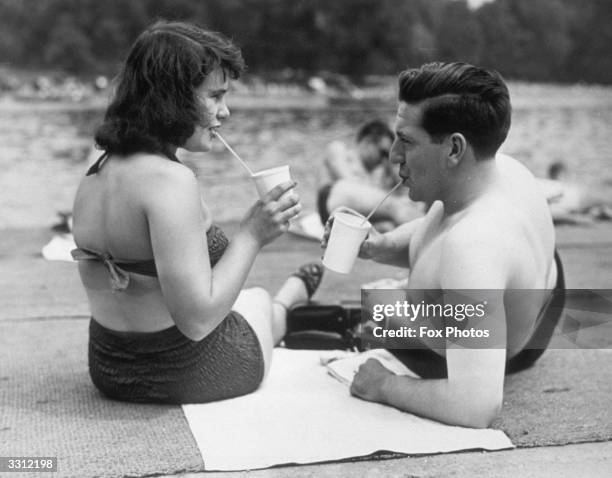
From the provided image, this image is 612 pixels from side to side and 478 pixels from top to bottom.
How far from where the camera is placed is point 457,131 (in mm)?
2441

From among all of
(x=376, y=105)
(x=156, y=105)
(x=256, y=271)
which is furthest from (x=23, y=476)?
(x=376, y=105)

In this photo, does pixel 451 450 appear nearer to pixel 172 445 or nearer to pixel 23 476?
pixel 172 445

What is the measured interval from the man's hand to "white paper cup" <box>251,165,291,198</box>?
68 centimetres

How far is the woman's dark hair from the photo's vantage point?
2.36 m

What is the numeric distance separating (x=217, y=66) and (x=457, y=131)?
73 centimetres

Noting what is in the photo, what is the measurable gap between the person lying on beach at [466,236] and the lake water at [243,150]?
5.08 ft

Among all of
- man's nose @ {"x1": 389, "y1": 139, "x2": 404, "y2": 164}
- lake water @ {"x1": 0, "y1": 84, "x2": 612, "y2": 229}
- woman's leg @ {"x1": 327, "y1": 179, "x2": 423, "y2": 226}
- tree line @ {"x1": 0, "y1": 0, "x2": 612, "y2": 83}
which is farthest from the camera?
tree line @ {"x1": 0, "y1": 0, "x2": 612, "y2": 83}

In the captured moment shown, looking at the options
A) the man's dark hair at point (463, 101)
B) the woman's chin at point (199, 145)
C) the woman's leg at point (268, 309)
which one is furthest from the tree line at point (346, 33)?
the man's dark hair at point (463, 101)

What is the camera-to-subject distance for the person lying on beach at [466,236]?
91.4 inches

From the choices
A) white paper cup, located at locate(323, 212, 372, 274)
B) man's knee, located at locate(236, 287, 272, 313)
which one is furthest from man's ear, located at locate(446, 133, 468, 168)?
man's knee, located at locate(236, 287, 272, 313)

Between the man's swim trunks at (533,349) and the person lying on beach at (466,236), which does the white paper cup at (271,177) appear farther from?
the man's swim trunks at (533,349)

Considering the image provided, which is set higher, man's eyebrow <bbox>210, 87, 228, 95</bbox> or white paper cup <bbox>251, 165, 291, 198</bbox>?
man's eyebrow <bbox>210, 87, 228, 95</bbox>

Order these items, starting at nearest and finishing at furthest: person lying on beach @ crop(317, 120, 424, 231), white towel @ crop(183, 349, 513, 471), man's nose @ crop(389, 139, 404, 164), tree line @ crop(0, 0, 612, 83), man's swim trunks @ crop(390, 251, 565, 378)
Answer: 1. white towel @ crop(183, 349, 513, 471)
2. man's nose @ crop(389, 139, 404, 164)
3. man's swim trunks @ crop(390, 251, 565, 378)
4. person lying on beach @ crop(317, 120, 424, 231)
5. tree line @ crop(0, 0, 612, 83)

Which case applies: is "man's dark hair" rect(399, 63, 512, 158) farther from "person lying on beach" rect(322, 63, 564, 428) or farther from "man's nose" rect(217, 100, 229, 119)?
"man's nose" rect(217, 100, 229, 119)
